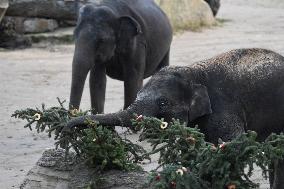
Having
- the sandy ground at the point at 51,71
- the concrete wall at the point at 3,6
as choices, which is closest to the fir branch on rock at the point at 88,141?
the sandy ground at the point at 51,71

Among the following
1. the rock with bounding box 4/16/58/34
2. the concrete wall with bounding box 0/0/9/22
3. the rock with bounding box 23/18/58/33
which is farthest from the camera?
the rock with bounding box 23/18/58/33

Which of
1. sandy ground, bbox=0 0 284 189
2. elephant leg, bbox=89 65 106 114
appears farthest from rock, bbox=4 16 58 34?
elephant leg, bbox=89 65 106 114

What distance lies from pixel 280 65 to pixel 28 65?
8.02m

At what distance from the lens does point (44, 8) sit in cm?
1428

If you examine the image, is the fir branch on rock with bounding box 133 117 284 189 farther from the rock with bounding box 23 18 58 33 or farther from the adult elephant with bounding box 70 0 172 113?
the rock with bounding box 23 18 58 33

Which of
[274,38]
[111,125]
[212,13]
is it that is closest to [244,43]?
[274,38]

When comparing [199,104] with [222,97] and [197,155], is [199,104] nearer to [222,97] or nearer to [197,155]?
[222,97]

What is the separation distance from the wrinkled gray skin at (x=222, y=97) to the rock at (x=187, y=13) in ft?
38.6

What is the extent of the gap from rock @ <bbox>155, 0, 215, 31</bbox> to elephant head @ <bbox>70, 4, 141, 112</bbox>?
9.14 m

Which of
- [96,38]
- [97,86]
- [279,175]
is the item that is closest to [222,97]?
[279,175]

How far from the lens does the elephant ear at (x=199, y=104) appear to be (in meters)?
4.67

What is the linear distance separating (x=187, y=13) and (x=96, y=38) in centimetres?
997

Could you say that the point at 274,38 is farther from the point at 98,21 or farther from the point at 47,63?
the point at 98,21

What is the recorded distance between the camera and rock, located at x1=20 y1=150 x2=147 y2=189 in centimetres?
455
